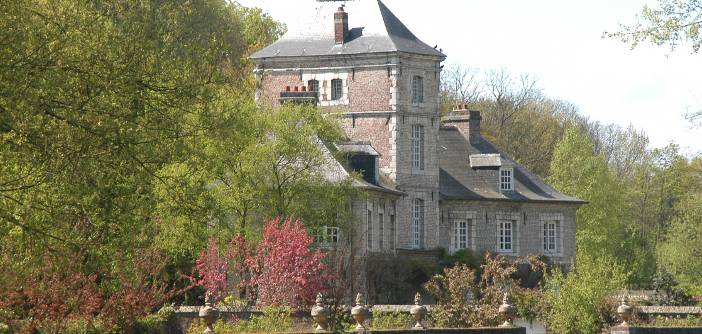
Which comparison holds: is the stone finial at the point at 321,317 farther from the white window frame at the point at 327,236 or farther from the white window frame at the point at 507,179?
the white window frame at the point at 507,179

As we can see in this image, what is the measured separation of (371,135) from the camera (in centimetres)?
5288

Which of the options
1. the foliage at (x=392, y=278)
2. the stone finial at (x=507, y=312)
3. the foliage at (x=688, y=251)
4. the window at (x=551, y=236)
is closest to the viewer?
the stone finial at (x=507, y=312)

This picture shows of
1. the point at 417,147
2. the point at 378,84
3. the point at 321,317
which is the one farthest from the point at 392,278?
the point at 321,317

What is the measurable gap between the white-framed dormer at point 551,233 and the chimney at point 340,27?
1124cm

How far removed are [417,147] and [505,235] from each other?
6.62m

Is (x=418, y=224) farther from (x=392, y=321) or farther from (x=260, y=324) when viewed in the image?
(x=260, y=324)

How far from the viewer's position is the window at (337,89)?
52.7 m

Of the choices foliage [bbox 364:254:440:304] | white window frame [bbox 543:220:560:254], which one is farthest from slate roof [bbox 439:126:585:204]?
foliage [bbox 364:254:440:304]

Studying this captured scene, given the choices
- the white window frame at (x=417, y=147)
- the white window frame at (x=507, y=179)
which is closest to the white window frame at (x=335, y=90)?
the white window frame at (x=417, y=147)

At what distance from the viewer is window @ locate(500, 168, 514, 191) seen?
193ft

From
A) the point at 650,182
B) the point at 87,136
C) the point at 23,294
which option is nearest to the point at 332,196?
the point at 23,294

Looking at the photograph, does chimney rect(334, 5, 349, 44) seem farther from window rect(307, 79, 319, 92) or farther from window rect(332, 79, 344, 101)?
window rect(307, 79, 319, 92)

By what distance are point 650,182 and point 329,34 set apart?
32.3 m

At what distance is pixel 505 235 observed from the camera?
192ft
